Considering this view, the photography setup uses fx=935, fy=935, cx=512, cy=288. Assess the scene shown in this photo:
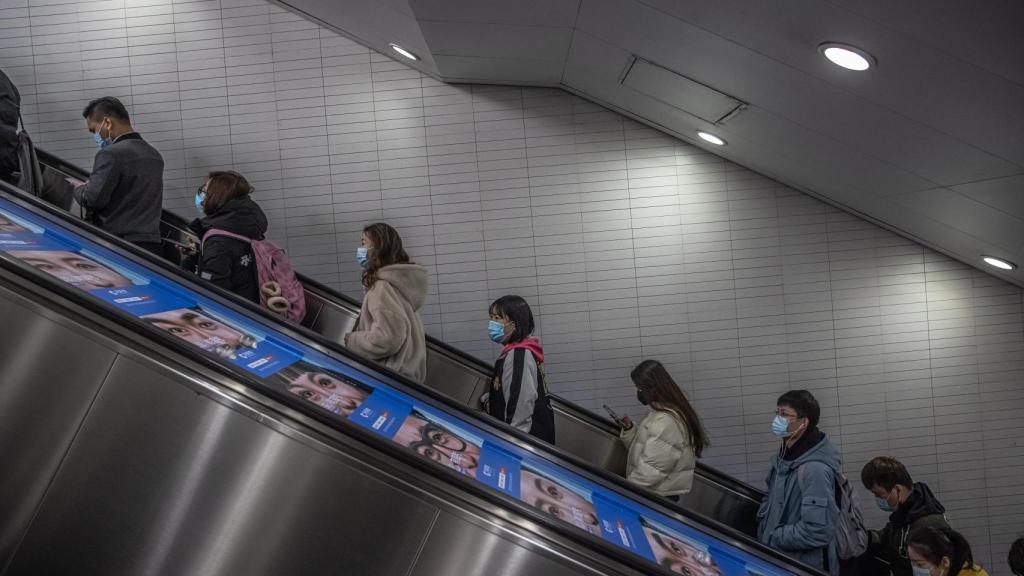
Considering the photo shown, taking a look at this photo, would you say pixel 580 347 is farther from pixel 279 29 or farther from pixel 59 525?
pixel 59 525

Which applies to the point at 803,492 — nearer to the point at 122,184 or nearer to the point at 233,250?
the point at 233,250

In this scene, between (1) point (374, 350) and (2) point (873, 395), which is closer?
(1) point (374, 350)

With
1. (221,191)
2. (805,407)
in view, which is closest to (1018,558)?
(805,407)

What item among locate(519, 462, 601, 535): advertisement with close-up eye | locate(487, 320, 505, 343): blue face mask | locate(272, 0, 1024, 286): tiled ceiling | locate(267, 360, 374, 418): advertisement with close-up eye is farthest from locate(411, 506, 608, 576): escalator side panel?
locate(487, 320, 505, 343): blue face mask

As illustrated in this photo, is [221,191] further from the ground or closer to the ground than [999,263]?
closer to the ground

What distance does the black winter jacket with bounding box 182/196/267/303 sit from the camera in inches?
176

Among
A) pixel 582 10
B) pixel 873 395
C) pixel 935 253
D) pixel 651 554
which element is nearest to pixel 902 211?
pixel 935 253

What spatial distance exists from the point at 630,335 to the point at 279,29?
340cm

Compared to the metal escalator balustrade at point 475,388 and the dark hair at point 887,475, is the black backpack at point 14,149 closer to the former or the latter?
the metal escalator balustrade at point 475,388

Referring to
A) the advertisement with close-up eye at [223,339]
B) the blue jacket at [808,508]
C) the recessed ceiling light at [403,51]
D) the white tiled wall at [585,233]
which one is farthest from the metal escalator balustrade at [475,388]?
the advertisement with close-up eye at [223,339]

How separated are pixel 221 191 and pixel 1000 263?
4.73 meters

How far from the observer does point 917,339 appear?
6695 millimetres

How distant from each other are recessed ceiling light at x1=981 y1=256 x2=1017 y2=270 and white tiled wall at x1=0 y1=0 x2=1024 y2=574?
1.91ft

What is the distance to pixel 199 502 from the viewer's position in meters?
2.42
